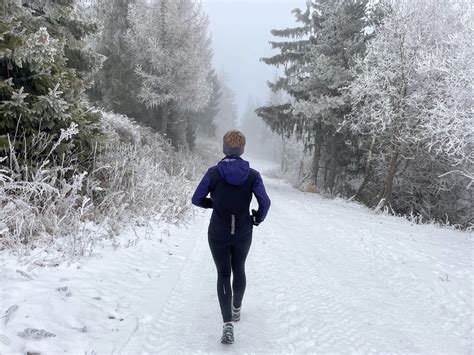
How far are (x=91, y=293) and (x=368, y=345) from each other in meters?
3.07

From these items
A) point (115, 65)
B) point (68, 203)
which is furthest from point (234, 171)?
point (115, 65)

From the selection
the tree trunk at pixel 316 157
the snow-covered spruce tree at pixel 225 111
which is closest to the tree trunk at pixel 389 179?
the tree trunk at pixel 316 157

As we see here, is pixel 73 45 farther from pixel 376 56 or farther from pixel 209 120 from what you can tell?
pixel 209 120

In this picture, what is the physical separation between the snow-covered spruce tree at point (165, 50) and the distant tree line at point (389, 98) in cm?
457

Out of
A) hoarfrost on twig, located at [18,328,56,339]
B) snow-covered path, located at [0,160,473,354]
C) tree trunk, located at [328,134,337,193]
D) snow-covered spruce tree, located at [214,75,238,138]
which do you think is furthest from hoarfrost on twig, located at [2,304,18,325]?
snow-covered spruce tree, located at [214,75,238,138]

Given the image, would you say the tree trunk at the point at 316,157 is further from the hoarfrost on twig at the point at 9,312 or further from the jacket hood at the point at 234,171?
the hoarfrost on twig at the point at 9,312

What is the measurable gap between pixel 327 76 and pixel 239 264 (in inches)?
645

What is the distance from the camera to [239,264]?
13.9ft

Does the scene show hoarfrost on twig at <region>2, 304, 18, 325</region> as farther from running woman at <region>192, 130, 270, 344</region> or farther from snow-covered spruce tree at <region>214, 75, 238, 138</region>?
snow-covered spruce tree at <region>214, 75, 238, 138</region>

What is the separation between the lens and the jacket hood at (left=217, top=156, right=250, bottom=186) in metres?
4.00

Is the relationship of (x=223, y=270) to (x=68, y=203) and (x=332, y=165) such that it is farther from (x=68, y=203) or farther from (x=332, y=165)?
(x=332, y=165)

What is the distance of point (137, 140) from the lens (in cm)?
1364

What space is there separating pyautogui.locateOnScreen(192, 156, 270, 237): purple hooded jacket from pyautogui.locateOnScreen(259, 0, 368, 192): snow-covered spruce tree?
1439cm

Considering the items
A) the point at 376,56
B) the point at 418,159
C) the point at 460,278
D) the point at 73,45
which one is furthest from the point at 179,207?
the point at 418,159
